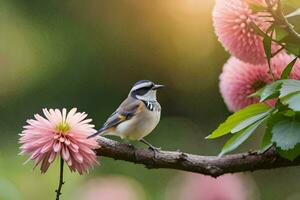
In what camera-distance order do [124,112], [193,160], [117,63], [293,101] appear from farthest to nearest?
[117,63], [124,112], [193,160], [293,101]

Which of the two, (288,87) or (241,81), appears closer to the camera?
(288,87)

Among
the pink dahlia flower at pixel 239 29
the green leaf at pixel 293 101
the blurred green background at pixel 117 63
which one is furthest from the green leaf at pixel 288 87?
the blurred green background at pixel 117 63

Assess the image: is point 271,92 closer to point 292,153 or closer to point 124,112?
point 292,153

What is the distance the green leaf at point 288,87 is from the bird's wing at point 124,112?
0.24 metres

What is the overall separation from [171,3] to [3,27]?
0.47 m

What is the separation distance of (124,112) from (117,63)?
1445 millimetres

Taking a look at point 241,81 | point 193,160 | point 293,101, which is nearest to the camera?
point 293,101

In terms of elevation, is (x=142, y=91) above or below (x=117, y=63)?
below

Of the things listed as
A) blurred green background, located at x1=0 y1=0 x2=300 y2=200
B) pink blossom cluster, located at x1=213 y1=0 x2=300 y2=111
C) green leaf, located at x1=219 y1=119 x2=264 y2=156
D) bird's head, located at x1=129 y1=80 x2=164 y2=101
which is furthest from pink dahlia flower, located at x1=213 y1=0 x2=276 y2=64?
blurred green background, located at x1=0 y1=0 x2=300 y2=200

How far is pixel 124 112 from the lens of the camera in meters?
0.85

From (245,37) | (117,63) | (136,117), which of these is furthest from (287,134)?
(117,63)

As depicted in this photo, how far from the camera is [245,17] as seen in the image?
0.67m

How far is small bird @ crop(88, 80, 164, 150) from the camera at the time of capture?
2.61ft

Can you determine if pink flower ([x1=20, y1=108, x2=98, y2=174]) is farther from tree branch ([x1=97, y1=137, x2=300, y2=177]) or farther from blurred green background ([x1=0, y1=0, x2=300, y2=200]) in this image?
blurred green background ([x1=0, y1=0, x2=300, y2=200])
